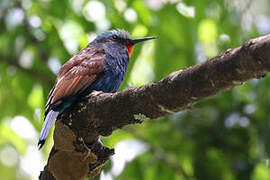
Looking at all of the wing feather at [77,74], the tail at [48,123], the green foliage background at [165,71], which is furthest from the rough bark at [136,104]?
the green foliage background at [165,71]

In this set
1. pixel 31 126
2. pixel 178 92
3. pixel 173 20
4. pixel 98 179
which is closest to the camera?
pixel 178 92

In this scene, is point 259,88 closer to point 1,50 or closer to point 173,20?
point 173,20

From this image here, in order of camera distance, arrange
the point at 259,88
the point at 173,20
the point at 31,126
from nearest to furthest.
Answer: the point at 173,20 → the point at 259,88 → the point at 31,126

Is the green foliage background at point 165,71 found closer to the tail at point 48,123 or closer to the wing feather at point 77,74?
the wing feather at point 77,74

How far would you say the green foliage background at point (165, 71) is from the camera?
4.90m

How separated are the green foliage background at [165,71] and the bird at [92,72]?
0.50ft

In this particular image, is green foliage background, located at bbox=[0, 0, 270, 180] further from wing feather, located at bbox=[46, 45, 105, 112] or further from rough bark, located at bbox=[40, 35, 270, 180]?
rough bark, located at bbox=[40, 35, 270, 180]

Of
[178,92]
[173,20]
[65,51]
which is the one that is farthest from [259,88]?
[178,92]

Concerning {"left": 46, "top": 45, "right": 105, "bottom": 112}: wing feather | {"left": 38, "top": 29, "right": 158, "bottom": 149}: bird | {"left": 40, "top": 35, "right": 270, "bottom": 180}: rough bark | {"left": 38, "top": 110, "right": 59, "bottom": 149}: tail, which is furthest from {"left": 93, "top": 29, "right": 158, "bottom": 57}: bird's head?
{"left": 40, "top": 35, "right": 270, "bottom": 180}: rough bark

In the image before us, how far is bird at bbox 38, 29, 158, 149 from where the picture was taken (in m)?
3.60

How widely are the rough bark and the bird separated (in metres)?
0.20

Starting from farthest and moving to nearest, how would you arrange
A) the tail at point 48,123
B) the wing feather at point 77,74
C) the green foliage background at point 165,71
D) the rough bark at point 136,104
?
1. the green foliage background at point 165,71
2. the wing feather at point 77,74
3. the tail at point 48,123
4. the rough bark at point 136,104

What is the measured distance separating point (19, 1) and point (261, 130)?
2.63m

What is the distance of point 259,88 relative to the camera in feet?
17.1
